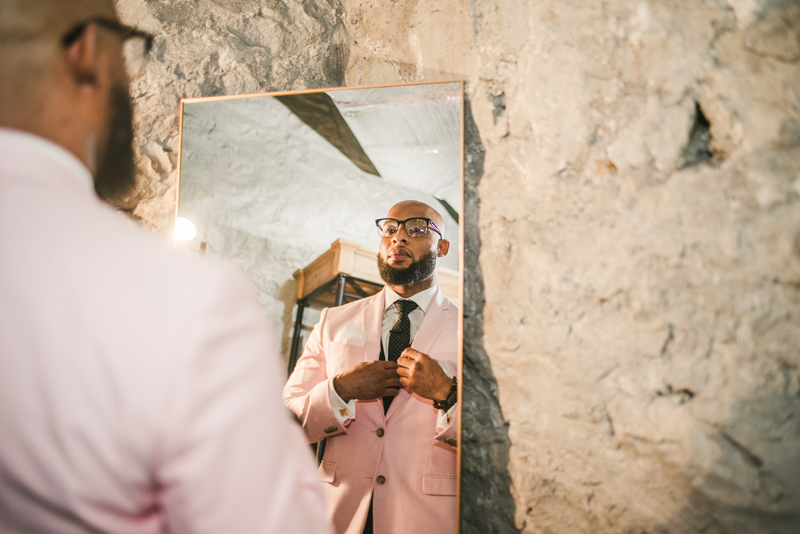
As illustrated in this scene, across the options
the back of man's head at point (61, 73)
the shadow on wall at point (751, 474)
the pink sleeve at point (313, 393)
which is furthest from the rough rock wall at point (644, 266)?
the back of man's head at point (61, 73)

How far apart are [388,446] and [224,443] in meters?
0.73

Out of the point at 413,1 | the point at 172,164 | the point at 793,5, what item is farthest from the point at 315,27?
the point at 793,5

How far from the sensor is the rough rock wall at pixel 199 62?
5.01 ft

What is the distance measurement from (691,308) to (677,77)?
506 mm

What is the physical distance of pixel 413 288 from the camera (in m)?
1.14

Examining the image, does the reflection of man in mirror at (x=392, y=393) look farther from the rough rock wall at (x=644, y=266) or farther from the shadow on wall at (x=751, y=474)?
the shadow on wall at (x=751, y=474)

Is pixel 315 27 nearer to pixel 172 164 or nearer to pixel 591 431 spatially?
pixel 172 164

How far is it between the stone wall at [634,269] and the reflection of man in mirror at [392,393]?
72mm

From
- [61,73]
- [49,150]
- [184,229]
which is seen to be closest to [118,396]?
[49,150]

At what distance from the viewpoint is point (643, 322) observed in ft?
3.00

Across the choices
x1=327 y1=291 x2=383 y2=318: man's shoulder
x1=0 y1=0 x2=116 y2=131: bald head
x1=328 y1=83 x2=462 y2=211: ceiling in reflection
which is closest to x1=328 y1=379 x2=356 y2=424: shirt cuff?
x1=327 y1=291 x2=383 y2=318: man's shoulder

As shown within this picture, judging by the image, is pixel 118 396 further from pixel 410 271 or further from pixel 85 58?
pixel 410 271

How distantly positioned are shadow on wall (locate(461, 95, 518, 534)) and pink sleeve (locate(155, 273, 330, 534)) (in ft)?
2.16

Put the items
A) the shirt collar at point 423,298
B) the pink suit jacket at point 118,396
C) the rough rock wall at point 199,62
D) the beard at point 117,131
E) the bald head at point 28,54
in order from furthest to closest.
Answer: the rough rock wall at point 199,62 → the shirt collar at point 423,298 → the beard at point 117,131 → the bald head at point 28,54 → the pink suit jacket at point 118,396
